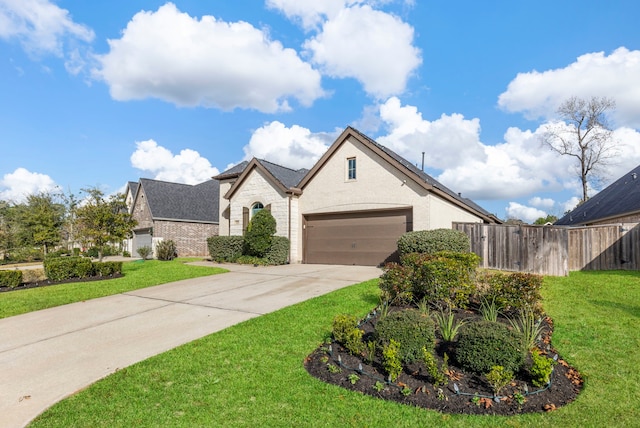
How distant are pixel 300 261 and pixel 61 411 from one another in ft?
44.4

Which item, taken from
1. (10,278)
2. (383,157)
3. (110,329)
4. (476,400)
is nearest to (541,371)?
(476,400)

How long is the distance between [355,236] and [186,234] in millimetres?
17668

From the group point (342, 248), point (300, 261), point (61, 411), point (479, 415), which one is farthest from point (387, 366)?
point (300, 261)

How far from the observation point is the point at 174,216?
27.6 metres

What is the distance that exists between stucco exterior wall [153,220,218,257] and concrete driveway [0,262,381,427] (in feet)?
57.5

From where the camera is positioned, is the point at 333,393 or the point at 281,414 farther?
the point at 333,393

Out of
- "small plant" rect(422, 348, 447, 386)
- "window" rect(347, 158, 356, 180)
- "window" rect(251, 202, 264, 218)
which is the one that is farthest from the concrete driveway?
"window" rect(251, 202, 264, 218)

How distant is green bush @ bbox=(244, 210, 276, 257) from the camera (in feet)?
53.1

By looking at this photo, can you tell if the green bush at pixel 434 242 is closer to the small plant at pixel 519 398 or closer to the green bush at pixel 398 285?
the green bush at pixel 398 285

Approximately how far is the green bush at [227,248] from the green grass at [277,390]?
11.6 m

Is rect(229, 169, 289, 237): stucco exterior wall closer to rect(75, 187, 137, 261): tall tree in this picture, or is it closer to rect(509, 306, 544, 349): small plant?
rect(75, 187, 137, 261): tall tree

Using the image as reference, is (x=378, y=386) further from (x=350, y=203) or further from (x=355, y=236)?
(x=350, y=203)

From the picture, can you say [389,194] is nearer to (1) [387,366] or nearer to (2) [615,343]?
(2) [615,343]

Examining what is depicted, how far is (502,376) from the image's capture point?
12.1 feet
